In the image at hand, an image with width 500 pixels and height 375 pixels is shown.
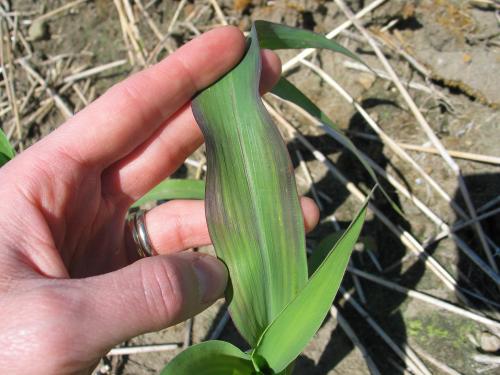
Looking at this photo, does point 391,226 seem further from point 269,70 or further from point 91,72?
point 91,72

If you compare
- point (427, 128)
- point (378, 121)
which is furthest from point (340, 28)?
point (427, 128)

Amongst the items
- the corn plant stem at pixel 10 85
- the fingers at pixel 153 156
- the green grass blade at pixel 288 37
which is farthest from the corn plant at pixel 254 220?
the corn plant stem at pixel 10 85

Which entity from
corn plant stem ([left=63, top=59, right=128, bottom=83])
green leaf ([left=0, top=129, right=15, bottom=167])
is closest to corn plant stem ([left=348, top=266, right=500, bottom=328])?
green leaf ([left=0, top=129, right=15, bottom=167])

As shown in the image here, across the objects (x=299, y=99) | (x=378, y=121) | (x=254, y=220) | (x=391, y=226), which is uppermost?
(x=299, y=99)

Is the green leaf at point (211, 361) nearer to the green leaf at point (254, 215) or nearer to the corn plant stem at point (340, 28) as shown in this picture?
the green leaf at point (254, 215)

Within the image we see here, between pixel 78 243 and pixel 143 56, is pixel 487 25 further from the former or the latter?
pixel 78 243

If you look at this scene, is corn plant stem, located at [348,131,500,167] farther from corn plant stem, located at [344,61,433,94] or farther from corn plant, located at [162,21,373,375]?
corn plant, located at [162,21,373,375]
